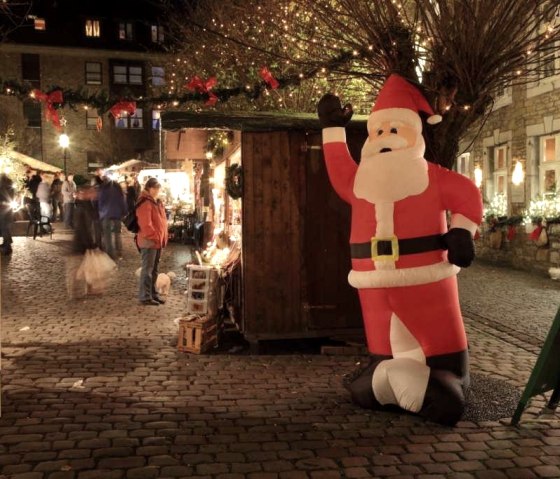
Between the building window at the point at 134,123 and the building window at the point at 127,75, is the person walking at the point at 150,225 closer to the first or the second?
the building window at the point at 134,123

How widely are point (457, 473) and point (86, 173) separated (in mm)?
42490

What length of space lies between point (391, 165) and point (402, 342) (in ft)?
4.65

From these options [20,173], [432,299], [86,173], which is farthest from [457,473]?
[86,173]

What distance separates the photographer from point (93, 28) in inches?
1735

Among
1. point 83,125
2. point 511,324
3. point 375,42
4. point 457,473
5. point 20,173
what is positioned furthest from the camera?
point 83,125

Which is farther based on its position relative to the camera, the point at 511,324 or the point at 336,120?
the point at 511,324

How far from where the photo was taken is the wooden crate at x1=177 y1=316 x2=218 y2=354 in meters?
7.23

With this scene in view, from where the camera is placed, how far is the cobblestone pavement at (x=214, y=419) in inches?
167

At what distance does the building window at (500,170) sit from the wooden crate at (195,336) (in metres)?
12.0

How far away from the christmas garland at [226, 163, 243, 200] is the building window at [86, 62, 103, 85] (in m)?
39.3

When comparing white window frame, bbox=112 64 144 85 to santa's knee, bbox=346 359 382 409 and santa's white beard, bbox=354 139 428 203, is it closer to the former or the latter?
santa's white beard, bbox=354 139 428 203

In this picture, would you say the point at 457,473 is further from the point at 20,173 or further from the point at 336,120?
the point at 20,173

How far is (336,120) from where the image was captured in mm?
5852

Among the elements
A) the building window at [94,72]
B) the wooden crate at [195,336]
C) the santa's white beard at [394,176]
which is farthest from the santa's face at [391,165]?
the building window at [94,72]
